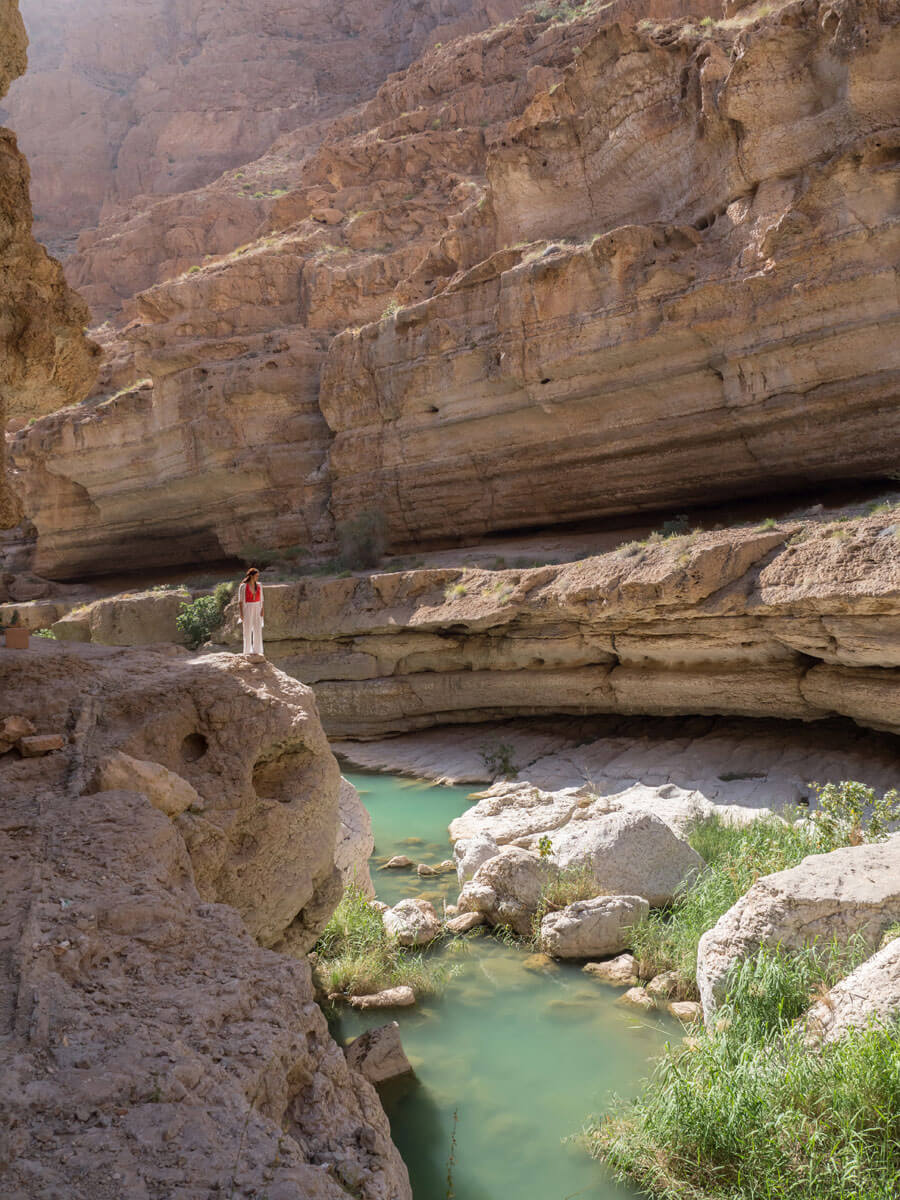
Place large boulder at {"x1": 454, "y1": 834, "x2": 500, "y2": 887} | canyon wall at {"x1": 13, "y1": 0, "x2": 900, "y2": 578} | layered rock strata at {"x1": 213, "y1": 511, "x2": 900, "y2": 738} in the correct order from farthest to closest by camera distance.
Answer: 1. canyon wall at {"x1": 13, "y1": 0, "x2": 900, "y2": 578}
2. layered rock strata at {"x1": 213, "y1": 511, "x2": 900, "y2": 738}
3. large boulder at {"x1": 454, "y1": 834, "x2": 500, "y2": 887}

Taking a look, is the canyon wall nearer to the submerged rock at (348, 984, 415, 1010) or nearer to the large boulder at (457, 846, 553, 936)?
the large boulder at (457, 846, 553, 936)

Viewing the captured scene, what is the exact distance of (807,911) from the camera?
4.92 m

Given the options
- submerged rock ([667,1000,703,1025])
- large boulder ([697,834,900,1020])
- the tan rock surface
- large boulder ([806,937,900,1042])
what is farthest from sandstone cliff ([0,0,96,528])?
large boulder ([806,937,900,1042])

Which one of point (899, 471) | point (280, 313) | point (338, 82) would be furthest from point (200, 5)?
point (899, 471)

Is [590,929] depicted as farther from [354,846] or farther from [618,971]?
[354,846]

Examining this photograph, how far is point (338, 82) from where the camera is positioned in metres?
49.0

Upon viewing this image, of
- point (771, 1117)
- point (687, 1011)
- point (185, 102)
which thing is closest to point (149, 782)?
point (771, 1117)

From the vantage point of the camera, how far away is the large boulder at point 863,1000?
13.1 ft

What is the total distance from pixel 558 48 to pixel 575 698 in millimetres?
29337

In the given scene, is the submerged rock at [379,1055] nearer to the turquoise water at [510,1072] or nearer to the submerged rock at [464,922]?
the turquoise water at [510,1072]

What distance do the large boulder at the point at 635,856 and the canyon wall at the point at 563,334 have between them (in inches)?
385

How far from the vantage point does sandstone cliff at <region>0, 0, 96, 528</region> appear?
657 cm

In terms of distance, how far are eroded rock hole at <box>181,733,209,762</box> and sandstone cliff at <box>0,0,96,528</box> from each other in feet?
9.13

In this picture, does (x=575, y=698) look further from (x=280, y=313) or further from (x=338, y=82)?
(x=338, y=82)
